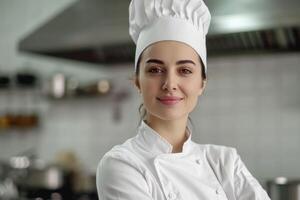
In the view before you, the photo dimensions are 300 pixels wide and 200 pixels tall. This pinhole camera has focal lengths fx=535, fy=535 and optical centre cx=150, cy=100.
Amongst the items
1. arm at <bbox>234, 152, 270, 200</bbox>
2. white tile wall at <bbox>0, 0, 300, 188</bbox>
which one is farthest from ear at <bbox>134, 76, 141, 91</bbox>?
white tile wall at <bbox>0, 0, 300, 188</bbox>

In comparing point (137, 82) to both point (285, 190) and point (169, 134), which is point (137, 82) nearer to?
point (169, 134)

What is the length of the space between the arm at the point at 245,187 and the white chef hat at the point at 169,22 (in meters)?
0.19

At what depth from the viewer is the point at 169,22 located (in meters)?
0.87

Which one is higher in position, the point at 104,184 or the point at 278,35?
the point at 278,35

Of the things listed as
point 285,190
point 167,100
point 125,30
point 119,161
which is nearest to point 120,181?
point 119,161

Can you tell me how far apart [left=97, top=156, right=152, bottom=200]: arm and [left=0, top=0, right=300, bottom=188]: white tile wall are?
6.11ft

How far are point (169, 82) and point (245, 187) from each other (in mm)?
218

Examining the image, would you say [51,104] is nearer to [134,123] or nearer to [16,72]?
[16,72]

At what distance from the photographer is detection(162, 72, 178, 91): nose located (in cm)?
80

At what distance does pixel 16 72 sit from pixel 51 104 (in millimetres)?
326

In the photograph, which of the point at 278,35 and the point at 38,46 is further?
the point at 38,46

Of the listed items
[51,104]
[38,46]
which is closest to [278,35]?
[38,46]

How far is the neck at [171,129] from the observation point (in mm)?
866

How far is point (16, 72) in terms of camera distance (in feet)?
11.1
